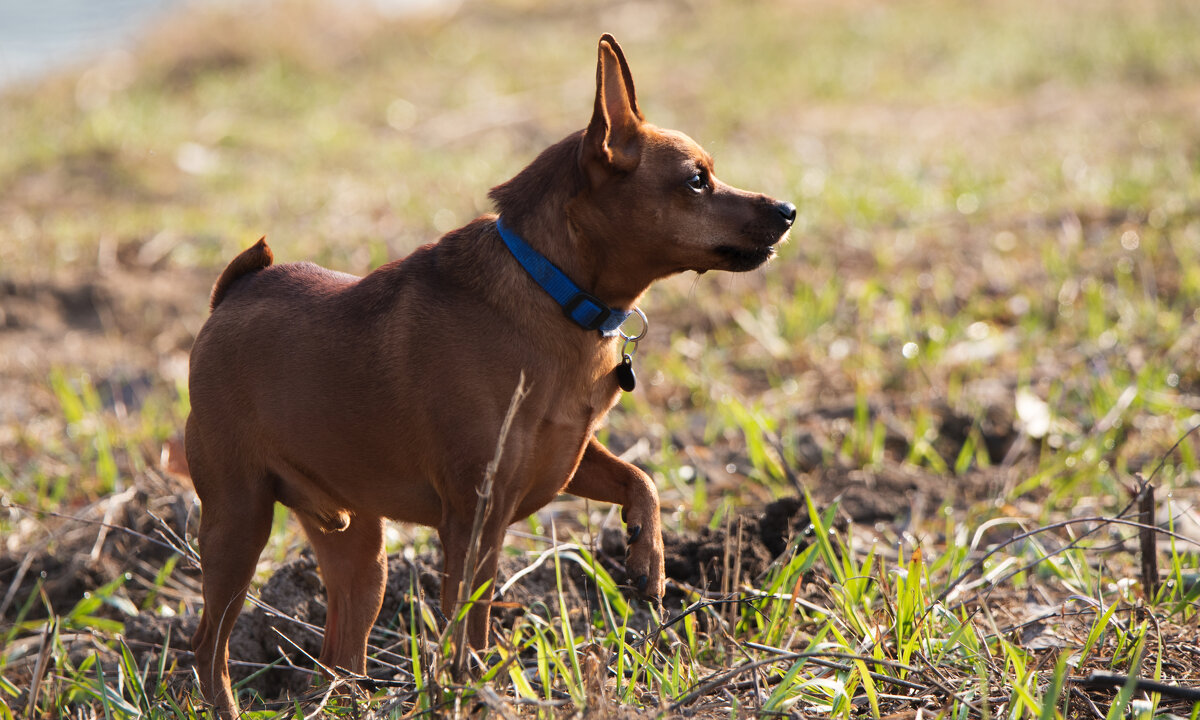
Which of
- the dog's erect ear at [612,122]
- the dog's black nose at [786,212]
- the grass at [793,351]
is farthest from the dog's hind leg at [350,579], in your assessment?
the dog's black nose at [786,212]

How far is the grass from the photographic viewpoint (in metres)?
2.97

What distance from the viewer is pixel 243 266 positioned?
344 cm

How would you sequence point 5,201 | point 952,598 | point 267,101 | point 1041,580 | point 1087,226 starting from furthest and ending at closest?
point 267,101
point 5,201
point 1087,226
point 1041,580
point 952,598

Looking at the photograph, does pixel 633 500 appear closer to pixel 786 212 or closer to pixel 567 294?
pixel 567 294

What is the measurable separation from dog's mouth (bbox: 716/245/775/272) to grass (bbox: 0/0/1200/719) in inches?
27.7

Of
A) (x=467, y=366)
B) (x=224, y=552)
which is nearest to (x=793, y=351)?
(x=467, y=366)

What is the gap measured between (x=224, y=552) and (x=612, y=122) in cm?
150

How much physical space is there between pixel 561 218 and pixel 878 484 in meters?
2.06

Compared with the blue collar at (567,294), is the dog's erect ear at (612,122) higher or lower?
higher

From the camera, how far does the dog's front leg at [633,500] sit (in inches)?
120

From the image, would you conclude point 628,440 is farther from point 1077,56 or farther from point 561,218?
point 1077,56

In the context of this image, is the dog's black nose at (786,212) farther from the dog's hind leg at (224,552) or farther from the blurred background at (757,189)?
the dog's hind leg at (224,552)

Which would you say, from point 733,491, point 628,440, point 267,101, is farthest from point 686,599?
point 267,101

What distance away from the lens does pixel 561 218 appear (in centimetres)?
298
